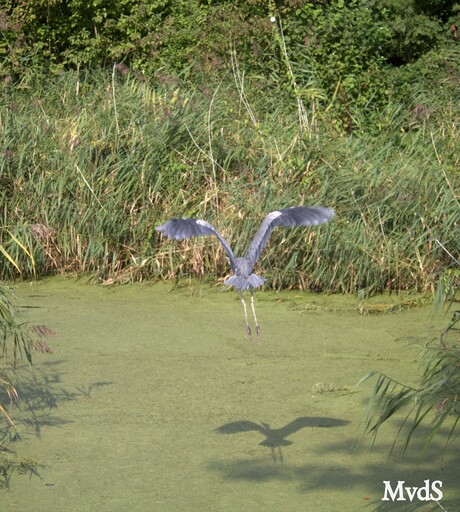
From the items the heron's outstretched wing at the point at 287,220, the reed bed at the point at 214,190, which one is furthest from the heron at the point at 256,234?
the reed bed at the point at 214,190

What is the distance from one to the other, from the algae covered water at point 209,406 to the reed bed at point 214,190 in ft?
0.76

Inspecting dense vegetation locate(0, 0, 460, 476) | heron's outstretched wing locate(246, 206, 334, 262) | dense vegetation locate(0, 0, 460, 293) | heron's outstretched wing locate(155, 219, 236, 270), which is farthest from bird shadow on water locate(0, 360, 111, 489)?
dense vegetation locate(0, 0, 460, 293)

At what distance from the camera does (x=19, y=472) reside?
11.6 feet

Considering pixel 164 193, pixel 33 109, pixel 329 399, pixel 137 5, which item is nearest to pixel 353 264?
pixel 164 193

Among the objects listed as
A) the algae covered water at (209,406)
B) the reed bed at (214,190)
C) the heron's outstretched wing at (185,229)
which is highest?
the heron's outstretched wing at (185,229)

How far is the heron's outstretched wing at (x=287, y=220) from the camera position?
4.09m

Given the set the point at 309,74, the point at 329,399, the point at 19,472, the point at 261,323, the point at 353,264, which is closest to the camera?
the point at 19,472

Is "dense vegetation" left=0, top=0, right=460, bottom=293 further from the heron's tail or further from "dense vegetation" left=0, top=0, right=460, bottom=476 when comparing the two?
the heron's tail

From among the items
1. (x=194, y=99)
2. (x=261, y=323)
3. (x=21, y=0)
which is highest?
(x=21, y=0)

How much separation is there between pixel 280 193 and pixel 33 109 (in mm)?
1824

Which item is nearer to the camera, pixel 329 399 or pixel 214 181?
pixel 329 399

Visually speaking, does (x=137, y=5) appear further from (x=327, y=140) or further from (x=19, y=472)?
(x=19, y=472)

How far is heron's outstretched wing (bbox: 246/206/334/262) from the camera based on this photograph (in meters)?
4.09

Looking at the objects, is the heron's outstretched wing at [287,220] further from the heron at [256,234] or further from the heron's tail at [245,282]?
the heron's tail at [245,282]
